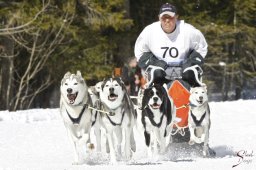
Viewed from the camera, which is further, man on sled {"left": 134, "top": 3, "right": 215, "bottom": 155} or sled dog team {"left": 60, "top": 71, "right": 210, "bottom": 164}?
man on sled {"left": 134, "top": 3, "right": 215, "bottom": 155}

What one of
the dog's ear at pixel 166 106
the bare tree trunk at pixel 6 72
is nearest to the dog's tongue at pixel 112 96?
the dog's ear at pixel 166 106

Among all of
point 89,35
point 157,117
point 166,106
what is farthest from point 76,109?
point 89,35

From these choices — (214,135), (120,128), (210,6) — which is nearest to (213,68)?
(210,6)

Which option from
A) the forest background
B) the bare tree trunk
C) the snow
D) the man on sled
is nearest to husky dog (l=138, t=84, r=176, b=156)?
the snow

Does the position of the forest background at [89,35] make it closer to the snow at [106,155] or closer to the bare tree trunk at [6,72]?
the bare tree trunk at [6,72]

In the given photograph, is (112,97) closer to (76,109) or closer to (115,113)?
(115,113)

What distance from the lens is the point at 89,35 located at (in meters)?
22.3

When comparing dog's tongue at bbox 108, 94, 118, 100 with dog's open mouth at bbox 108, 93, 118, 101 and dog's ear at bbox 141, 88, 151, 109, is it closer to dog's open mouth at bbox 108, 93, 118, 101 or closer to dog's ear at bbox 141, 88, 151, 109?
dog's open mouth at bbox 108, 93, 118, 101

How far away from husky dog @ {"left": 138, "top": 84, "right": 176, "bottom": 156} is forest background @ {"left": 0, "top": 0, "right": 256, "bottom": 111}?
12.6m

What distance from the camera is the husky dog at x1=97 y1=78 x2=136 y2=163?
7020mm

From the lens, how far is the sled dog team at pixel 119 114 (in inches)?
277

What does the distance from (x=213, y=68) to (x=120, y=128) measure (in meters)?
18.2

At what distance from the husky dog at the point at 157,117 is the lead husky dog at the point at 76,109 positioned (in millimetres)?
640

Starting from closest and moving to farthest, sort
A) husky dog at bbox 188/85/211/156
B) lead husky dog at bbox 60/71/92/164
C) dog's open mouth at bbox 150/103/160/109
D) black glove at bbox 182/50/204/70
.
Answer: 1. lead husky dog at bbox 60/71/92/164
2. dog's open mouth at bbox 150/103/160/109
3. husky dog at bbox 188/85/211/156
4. black glove at bbox 182/50/204/70
